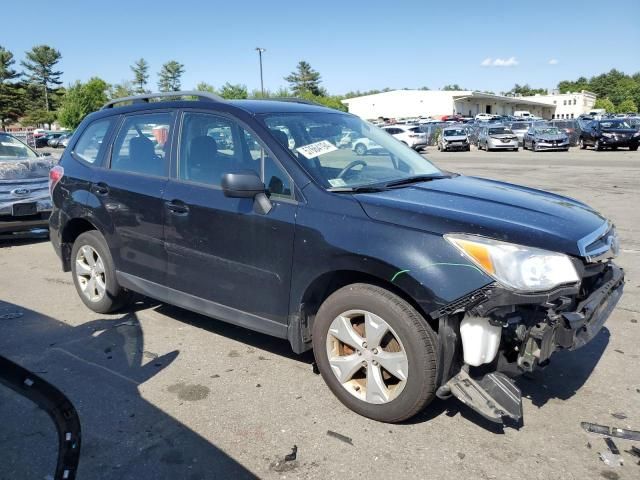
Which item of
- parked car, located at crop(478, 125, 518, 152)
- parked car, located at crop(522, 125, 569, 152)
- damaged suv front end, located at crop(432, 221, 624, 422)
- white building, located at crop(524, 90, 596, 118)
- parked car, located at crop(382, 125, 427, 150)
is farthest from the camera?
white building, located at crop(524, 90, 596, 118)

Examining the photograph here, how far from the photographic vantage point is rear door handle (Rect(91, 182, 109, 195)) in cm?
463

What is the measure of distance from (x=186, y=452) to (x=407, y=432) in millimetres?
1205

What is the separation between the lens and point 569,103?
120 metres

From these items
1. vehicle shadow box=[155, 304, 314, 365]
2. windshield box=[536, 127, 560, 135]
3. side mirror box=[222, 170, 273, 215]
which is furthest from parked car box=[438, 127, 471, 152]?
side mirror box=[222, 170, 273, 215]

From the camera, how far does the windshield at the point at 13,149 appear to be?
8.81 m

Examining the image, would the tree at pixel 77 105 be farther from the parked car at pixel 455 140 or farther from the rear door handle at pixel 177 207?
the rear door handle at pixel 177 207

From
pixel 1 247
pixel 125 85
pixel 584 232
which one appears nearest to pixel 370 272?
pixel 584 232

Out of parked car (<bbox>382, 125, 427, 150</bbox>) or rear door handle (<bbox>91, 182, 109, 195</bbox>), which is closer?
rear door handle (<bbox>91, 182, 109, 195</bbox>)

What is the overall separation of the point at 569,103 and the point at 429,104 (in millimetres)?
44501

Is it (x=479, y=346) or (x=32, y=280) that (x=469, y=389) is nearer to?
(x=479, y=346)

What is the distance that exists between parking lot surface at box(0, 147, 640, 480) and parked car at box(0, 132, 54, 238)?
3.20 meters

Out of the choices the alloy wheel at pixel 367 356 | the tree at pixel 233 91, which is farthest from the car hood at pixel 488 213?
the tree at pixel 233 91

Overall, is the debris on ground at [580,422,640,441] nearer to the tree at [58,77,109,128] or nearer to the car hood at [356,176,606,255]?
the car hood at [356,176,606,255]

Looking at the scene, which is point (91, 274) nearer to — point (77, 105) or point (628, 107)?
point (77, 105)
